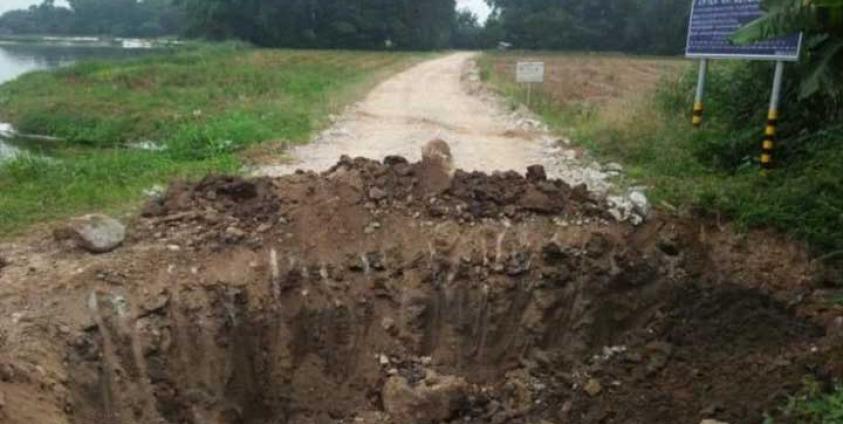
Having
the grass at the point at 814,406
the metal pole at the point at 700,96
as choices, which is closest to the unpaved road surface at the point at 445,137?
the metal pole at the point at 700,96

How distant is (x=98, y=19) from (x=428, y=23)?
4941 cm

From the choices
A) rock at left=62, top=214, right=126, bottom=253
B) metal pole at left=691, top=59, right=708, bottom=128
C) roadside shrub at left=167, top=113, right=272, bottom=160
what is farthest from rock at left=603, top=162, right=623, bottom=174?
rock at left=62, top=214, right=126, bottom=253

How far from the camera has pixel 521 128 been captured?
543 inches

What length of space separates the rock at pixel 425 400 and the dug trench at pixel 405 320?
19 millimetres

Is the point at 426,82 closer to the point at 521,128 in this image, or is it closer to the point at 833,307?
the point at 521,128

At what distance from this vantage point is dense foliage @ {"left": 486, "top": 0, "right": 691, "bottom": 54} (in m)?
56.8

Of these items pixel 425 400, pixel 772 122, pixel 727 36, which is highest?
pixel 727 36

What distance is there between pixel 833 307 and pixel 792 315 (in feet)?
1.05

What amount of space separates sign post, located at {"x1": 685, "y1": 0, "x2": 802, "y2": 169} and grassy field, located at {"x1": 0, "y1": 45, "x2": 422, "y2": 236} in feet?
21.1

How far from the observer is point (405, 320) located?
652 cm

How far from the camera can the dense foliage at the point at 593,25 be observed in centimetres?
5684

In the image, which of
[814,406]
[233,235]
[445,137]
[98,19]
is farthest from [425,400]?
[98,19]

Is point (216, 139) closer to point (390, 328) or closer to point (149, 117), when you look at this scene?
point (390, 328)

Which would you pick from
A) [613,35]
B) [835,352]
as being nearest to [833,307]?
[835,352]
